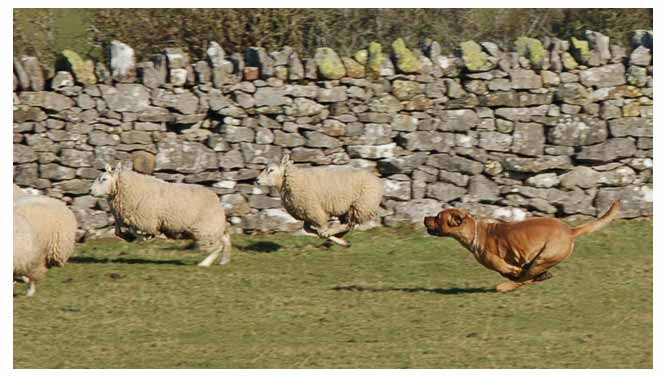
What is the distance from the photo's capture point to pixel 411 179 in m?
17.6

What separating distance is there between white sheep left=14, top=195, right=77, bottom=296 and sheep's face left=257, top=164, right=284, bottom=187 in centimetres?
267

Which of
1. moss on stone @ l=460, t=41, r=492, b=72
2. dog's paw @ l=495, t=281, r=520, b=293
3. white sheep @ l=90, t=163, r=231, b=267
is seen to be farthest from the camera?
moss on stone @ l=460, t=41, r=492, b=72

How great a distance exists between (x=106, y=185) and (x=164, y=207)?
781mm

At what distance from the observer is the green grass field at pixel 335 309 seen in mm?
11336

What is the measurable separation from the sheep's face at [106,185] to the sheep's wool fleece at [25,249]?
1602 millimetres

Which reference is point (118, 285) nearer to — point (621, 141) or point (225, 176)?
point (225, 176)

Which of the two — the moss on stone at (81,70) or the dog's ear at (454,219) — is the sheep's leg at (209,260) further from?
the dog's ear at (454,219)

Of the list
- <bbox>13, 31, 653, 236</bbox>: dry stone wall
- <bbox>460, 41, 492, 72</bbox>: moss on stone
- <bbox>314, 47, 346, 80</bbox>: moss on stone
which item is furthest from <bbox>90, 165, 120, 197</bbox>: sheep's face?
<bbox>460, 41, 492, 72</bbox>: moss on stone

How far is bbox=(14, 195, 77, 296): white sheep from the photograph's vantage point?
1325 centimetres

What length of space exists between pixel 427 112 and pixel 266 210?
8.33ft

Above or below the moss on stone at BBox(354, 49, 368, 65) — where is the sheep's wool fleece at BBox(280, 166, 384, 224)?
below

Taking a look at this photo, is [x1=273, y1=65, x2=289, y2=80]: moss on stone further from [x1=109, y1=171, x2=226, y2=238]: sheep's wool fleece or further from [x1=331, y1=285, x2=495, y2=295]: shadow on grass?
[x1=331, y1=285, x2=495, y2=295]: shadow on grass
